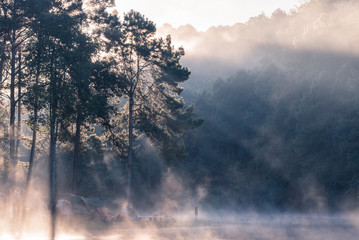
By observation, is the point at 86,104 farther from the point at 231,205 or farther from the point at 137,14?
the point at 231,205

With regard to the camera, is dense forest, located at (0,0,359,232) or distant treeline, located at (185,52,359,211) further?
distant treeline, located at (185,52,359,211)

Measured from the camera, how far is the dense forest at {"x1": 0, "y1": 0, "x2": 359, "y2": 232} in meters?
27.2

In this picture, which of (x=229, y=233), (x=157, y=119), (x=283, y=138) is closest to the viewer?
(x=229, y=233)

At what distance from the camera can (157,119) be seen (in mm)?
36812

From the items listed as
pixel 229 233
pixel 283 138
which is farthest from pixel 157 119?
pixel 283 138

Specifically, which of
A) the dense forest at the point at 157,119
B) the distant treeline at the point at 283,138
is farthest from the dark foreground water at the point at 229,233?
the distant treeline at the point at 283,138

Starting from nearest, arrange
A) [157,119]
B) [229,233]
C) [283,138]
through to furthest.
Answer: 1. [229,233]
2. [157,119]
3. [283,138]

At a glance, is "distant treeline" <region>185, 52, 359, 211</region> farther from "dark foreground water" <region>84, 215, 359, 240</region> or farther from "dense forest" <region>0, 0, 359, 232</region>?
"dark foreground water" <region>84, 215, 359, 240</region>

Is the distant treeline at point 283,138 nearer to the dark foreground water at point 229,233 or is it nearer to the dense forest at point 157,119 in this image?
the dense forest at point 157,119

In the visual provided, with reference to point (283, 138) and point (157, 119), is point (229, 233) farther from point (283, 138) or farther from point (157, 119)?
point (283, 138)

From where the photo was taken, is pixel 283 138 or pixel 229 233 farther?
pixel 283 138

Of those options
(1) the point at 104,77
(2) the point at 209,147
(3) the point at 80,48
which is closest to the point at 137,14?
(1) the point at 104,77

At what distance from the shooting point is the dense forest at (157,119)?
27.2m

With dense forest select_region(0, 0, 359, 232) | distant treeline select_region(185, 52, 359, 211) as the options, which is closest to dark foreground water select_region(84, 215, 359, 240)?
dense forest select_region(0, 0, 359, 232)
